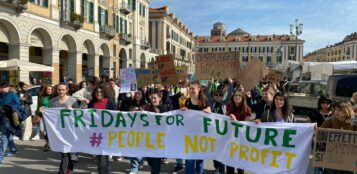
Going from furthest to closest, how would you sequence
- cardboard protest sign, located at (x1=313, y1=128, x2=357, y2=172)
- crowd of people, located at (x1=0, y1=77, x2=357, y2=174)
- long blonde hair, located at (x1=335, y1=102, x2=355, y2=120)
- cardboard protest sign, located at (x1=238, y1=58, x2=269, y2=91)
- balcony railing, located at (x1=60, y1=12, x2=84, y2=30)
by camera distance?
balcony railing, located at (x1=60, y1=12, x2=84, y2=30) < cardboard protest sign, located at (x1=238, y1=58, x2=269, y2=91) < crowd of people, located at (x1=0, y1=77, x2=357, y2=174) < long blonde hair, located at (x1=335, y1=102, x2=355, y2=120) < cardboard protest sign, located at (x1=313, y1=128, x2=357, y2=172)

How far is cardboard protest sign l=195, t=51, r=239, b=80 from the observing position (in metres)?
8.90

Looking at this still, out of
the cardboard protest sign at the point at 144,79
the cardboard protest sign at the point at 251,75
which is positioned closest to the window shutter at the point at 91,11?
the cardboard protest sign at the point at 144,79

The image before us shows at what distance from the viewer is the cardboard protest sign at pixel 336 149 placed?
4328mm

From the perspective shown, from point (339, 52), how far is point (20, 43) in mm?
127680

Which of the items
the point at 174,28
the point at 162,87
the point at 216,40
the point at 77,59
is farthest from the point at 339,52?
the point at 162,87

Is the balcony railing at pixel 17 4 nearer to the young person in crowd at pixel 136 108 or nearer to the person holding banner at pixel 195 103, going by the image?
the young person in crowd at pixel 136 108

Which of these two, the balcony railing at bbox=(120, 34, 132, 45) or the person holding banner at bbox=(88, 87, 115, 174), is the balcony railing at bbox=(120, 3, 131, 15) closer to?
the balcony railing at bbox=(120, 34, 132, 45)

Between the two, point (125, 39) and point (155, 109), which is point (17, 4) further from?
→ point (125, 39)

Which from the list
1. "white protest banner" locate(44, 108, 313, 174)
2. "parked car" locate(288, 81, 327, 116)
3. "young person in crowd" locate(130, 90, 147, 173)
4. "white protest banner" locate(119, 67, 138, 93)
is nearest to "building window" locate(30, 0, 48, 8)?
"white protest banner" locate(119, 67, 138, 93)

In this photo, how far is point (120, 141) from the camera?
5.68 meters

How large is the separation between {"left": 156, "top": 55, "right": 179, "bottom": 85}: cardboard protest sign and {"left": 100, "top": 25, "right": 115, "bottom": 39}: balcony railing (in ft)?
85.9

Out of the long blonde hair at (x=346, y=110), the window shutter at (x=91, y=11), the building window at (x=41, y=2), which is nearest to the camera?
Answer: the long blonde hair at (x=346, y=110)

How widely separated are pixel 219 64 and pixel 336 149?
16.1ft

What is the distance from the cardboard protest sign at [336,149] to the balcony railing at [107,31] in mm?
31955
